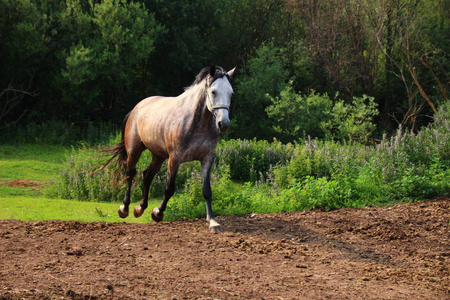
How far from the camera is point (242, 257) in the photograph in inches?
219

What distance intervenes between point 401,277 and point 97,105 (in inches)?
673

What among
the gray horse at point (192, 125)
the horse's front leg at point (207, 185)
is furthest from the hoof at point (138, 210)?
the horse's front leg at point (207, 185)

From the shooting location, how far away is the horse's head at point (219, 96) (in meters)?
5.95

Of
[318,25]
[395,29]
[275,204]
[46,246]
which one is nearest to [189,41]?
[318,25]

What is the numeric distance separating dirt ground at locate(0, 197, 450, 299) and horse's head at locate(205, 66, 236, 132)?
5.08 feet

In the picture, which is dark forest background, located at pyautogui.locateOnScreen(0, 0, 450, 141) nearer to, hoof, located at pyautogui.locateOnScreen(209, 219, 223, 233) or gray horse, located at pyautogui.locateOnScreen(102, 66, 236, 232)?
gray horse, located at pyautogui.locateOnScreen(102, 66, 236, 232)

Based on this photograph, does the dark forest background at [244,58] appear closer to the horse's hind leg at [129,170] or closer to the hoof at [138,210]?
the horse's hind leg at [129,170]

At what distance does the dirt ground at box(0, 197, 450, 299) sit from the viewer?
448cm

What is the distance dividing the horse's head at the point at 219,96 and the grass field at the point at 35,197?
8.57 feet

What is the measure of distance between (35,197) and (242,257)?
6.18 meters

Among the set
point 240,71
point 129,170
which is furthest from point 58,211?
point 240,71

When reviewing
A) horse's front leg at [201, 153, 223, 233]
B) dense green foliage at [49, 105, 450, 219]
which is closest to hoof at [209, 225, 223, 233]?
horse's front leg at [201, 153, 223, 233]

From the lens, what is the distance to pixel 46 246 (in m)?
5.96

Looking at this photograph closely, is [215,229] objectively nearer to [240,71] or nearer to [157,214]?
[157,214]
